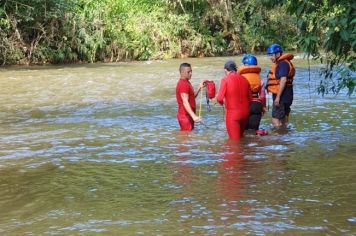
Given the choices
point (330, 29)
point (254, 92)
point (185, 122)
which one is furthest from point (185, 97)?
point (330, 29)

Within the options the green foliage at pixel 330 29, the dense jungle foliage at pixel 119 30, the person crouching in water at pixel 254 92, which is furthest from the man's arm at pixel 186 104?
the dense jungle foliage at pixel 119 30

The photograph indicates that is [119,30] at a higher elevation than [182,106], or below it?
higher

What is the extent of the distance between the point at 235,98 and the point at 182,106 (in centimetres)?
122

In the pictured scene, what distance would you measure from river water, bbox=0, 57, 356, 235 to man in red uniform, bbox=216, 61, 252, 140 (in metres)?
0.41

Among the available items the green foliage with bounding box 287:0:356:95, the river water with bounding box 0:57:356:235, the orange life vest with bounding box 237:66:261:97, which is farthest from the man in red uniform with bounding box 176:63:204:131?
the green foliage with bounding box 287:0:356:95

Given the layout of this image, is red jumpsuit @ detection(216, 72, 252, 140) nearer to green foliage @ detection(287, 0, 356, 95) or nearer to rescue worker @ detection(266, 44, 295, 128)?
rescue worker @ detection(266, 44, 295, 128)

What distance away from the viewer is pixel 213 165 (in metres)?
8.71

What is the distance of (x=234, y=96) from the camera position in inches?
404

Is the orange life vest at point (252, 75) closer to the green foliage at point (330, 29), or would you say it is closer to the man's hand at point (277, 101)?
the man's hand at point (277, 101)

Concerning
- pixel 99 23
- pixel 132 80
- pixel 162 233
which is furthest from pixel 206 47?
pixel 162 233

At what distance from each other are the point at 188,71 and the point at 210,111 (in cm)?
358

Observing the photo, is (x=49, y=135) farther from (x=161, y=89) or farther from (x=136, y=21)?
(x=136, y=21)

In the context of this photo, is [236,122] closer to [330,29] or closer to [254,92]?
[254,92]

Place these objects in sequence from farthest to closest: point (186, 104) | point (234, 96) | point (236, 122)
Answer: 1. point (186, 104)
2. point (236, 122)
3. point (234, 96)
